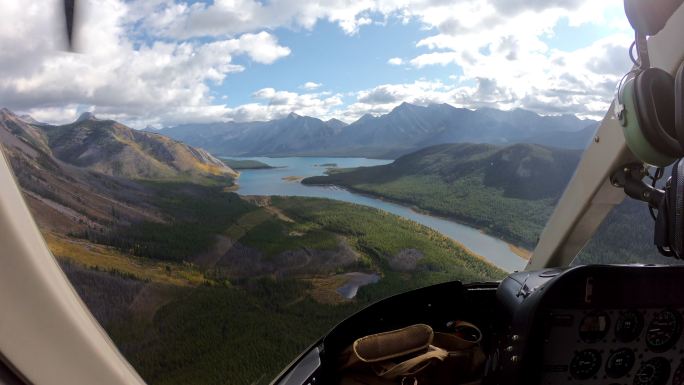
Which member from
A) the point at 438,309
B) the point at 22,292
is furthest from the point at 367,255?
the point at 22,292

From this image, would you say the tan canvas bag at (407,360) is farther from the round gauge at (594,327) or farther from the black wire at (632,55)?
the black wire at (632,55)

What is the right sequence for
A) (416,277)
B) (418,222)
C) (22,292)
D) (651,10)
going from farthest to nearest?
(418,222), (416,277), (651,10), (22,292)

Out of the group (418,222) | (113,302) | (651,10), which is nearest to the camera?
(113,302)

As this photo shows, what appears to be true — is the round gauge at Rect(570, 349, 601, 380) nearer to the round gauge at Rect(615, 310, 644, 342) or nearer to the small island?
the round gauge at Rect(615, 310, 644, 342)

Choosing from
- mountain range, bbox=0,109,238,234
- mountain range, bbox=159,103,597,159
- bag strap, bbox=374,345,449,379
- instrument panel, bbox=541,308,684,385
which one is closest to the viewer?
mountain range, bbox=0,109,238,234

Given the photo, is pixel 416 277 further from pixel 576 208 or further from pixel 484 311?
pixel 576 208

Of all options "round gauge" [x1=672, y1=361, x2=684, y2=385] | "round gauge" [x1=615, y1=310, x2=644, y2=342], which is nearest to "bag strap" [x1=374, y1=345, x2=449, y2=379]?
"round gauge" [x1=615, y1=310, x2=644, y2=342]

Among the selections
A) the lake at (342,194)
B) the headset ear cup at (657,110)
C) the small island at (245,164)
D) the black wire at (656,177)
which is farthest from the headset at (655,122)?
the small island at (245,164)
